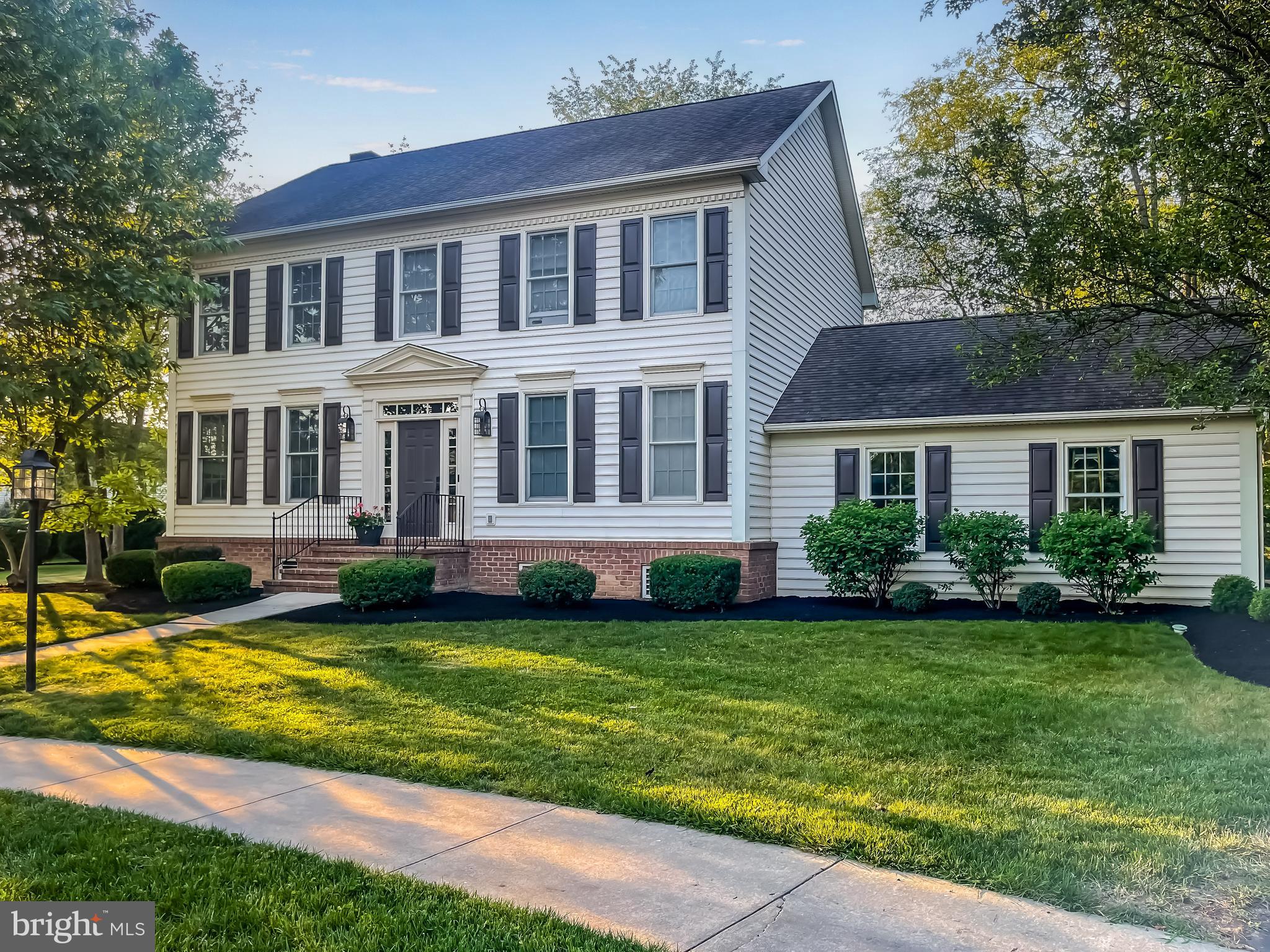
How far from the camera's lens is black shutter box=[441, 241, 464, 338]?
15805 mm

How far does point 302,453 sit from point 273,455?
608 millimetres

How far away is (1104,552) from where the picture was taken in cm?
1215

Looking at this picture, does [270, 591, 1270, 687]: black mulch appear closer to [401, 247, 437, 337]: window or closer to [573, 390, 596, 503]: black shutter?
[573, 390, 596, 503]: black shutter

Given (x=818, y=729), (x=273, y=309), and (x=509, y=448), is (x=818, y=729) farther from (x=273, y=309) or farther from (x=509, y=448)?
(x=273, y=309)

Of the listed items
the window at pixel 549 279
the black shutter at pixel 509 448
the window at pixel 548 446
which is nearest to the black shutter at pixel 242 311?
the black shutter at pixel 509 448

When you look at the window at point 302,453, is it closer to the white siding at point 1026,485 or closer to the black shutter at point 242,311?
the black shutter at point 242,311

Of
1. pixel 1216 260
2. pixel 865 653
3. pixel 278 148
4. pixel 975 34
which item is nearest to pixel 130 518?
pixel 278 148

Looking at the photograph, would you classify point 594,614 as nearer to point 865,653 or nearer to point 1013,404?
point 865,653

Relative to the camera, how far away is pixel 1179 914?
354 cm

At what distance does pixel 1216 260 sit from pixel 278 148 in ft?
63.8

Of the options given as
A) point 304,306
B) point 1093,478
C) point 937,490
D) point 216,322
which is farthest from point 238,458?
point 1093,478

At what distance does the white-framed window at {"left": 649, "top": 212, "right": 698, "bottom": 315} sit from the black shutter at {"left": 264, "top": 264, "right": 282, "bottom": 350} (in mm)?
7125

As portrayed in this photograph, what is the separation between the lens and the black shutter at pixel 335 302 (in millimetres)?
16688

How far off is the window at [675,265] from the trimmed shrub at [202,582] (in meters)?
7.82
